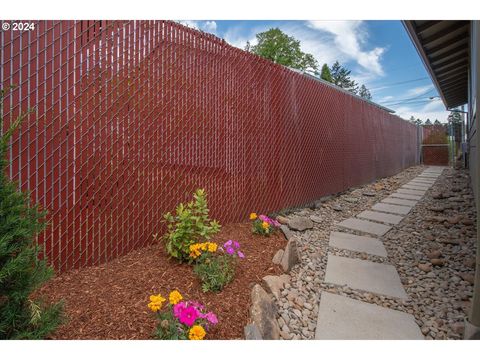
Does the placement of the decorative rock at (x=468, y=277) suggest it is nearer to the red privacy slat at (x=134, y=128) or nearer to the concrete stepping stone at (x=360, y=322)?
the concrete stepping stone at (x=360, y=322)

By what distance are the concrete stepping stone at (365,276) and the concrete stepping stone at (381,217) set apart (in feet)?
5.61

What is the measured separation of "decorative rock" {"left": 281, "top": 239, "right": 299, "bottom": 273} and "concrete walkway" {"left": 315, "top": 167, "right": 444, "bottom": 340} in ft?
1.15

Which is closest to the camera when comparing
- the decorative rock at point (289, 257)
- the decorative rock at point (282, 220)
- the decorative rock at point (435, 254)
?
the decorative rock at point (289, 257)

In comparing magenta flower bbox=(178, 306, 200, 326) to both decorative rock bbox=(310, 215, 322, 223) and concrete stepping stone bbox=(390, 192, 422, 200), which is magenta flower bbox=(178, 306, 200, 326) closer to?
decorative rock bbox=(310, 215, 322, 223)

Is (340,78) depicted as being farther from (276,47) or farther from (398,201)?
(398,201)

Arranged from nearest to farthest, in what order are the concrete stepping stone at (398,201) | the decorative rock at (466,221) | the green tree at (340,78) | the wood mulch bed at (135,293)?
the wood mulch bed at (135,293)
the decorative rock at (466,221)
the concrete stepping stone at (398,201)
the green tree at (340,78)

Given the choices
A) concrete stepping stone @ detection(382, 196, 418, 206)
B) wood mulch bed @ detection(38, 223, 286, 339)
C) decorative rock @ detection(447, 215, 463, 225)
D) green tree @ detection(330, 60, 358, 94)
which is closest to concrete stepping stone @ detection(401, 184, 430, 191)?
concrete stepping stone @ detection(382, 196, 418, 206)

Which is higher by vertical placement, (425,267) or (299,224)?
(299,224)

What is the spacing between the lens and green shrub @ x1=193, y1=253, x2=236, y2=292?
2041 millimetres

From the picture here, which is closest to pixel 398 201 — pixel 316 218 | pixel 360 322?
pixel 316 218

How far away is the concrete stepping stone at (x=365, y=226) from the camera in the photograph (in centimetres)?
406

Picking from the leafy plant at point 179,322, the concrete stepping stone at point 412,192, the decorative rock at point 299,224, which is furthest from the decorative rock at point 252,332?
the concrete stepping stone at point 412,192

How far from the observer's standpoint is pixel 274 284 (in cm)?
234

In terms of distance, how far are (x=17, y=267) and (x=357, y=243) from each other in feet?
11.3
